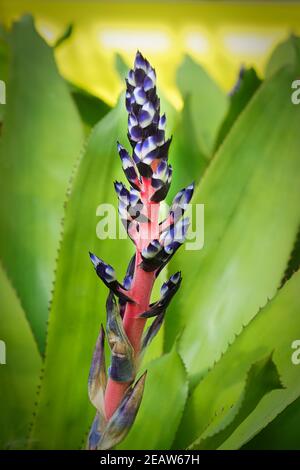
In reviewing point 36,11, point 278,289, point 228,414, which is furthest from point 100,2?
point 228,414

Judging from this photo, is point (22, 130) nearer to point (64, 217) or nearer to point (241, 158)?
point (64, 217)

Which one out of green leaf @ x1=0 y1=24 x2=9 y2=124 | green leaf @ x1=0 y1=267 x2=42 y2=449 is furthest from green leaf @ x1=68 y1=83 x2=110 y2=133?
green leaf @ x1=0 y1=267 x2=42 y2=449

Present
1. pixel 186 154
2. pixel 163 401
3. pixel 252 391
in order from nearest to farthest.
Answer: pixel 252 391 < pixel 163 401 < pixel 186 154

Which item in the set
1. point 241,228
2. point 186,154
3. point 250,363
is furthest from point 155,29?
point 250,363

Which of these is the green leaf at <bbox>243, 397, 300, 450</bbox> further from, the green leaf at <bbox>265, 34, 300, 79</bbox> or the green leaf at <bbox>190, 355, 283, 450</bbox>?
the green leaf at <bbox>265, 34, 300, 79</bbox>

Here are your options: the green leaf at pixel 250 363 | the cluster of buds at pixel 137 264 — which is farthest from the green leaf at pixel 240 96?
the green leaf at pixel 250 363

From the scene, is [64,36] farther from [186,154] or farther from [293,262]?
[293,262]
